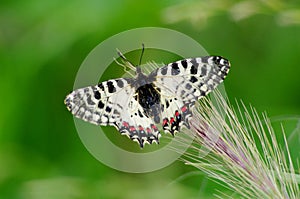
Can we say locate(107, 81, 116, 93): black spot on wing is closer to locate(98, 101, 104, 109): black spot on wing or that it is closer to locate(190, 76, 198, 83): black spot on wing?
locate(98, 101, 104, 109): black spot on wing

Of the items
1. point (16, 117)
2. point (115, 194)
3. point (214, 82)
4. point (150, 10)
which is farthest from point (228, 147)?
point (16, 117)

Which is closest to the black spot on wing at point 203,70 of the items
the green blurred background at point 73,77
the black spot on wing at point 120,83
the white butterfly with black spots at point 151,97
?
the white butterfly with black spots at point 151,97

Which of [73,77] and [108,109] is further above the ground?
[73,77]

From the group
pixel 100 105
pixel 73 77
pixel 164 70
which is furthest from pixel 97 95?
pixel 73 77

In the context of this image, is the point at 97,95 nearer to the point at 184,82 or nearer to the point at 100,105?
the point at 100,105

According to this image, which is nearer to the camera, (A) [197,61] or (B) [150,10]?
(A) [197,61]

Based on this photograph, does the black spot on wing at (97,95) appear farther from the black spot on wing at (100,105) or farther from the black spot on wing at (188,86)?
the black spot on wing at (188,86)

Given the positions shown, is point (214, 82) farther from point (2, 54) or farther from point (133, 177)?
point (2, 54)
